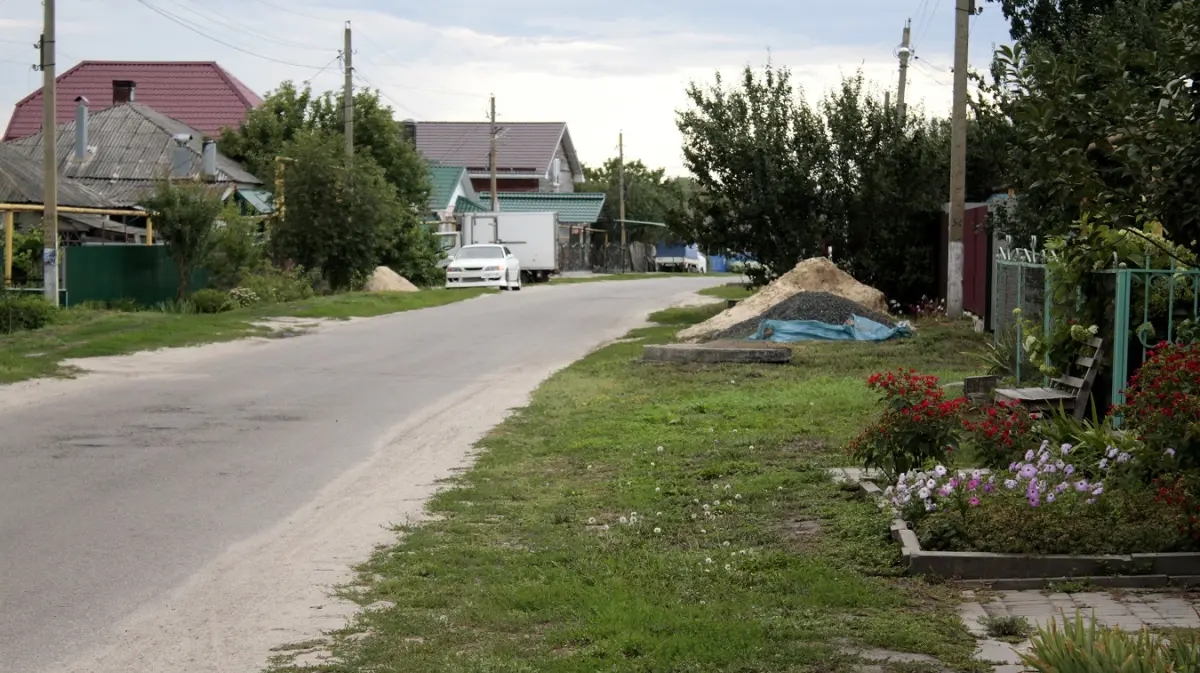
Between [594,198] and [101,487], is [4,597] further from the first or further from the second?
[594,198]

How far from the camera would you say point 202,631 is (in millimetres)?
6805

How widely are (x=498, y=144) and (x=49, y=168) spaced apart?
191 ft

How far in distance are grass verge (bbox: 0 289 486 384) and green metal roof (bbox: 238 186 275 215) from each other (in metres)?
10.8

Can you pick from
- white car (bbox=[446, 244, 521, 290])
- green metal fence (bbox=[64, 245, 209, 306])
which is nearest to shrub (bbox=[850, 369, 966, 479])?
green metal fence (bbox=[64, 245, 209, 306])

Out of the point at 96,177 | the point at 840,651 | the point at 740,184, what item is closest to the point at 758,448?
the point at 840,651

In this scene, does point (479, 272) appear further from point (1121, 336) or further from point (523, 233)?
point (1121, 336)

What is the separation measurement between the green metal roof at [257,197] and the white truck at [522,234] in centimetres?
1378

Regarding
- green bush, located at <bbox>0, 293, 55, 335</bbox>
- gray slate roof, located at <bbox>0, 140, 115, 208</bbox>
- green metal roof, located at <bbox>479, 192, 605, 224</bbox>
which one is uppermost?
green metal roof, located at <bbox>479, 192, 605, 224</bbox>

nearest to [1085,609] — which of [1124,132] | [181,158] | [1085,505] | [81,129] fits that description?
[1085,505]

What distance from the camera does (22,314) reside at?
2483 cm

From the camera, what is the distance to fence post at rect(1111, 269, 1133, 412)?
11102 millimetres

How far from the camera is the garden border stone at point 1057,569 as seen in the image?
7.45m

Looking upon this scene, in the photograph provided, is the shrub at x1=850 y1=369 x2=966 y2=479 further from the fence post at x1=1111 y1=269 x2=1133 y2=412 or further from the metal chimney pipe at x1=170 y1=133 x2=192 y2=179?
the metal chimney pipe at x1=170 y1=133 x2=192 y2=179

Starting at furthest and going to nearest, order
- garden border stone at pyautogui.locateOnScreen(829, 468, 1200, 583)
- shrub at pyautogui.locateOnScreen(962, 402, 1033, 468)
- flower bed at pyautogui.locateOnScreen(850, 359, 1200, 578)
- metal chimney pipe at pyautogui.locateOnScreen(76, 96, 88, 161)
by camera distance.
A: metal chimney pipe at pyautogui.locateOnScreen(76, 96, 88, 161) < shrub at pyautogui.locateOnScreen(962, 402, 1033, 468) < flower bed at pyautogui.locateOnScreen(850, 359, 1200, 578) < garden border stone at pyautogui.locateOnScreen(829, 468, 1200, 583)
